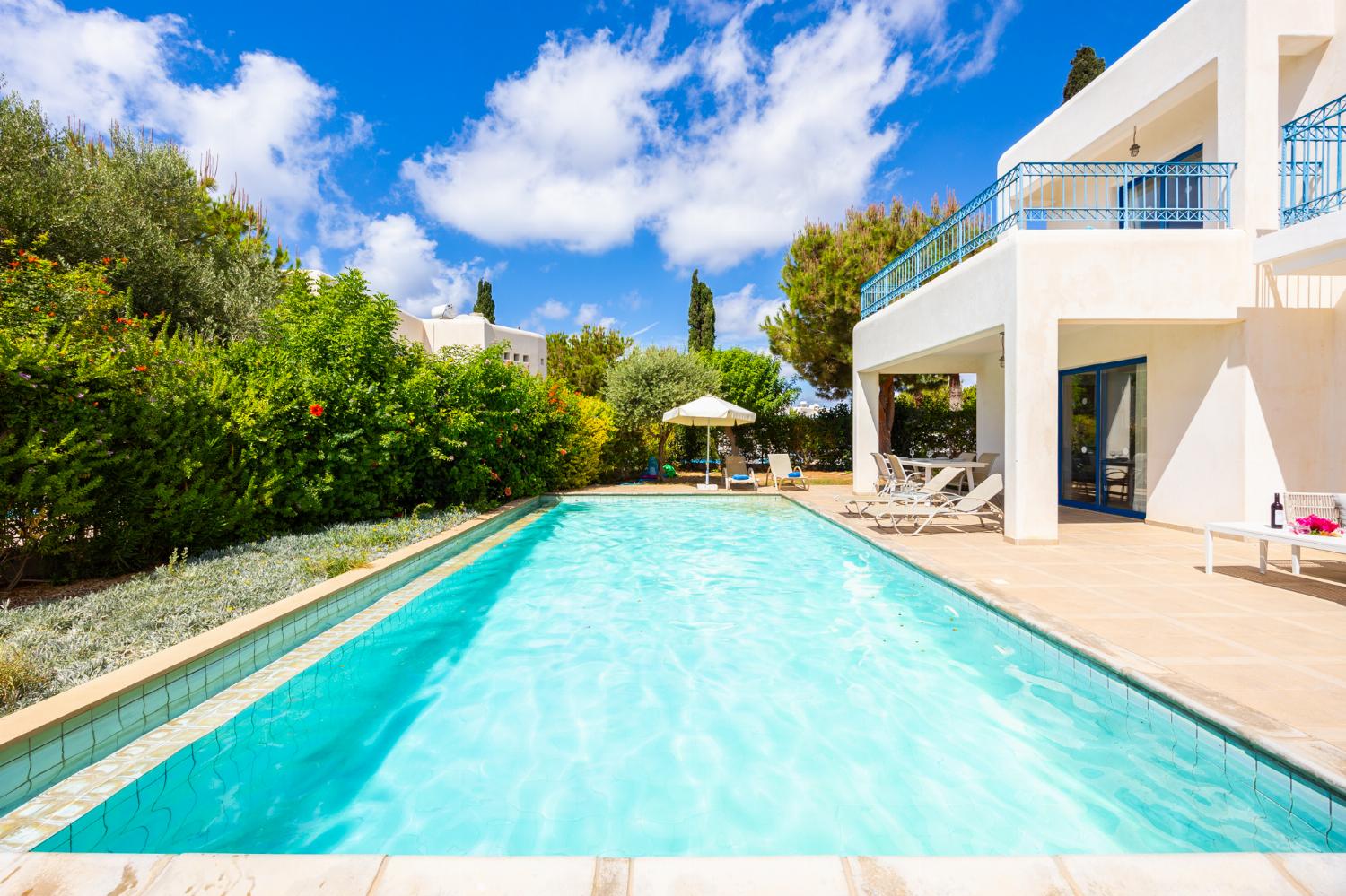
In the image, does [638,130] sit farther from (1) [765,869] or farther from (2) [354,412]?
(1) [765,869]

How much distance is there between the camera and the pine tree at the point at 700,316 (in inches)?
1485

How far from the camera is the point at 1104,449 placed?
11.3 metres

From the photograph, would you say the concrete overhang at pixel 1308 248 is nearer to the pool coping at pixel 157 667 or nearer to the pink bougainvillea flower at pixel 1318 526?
the pink bougainvillea flower at pixel 1318 526

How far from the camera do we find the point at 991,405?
47.0ft

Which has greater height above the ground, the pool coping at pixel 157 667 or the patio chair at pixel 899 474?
the patio chair at pixel 899 474

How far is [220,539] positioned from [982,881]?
8.25m

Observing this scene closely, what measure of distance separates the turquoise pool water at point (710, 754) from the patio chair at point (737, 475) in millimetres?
10695

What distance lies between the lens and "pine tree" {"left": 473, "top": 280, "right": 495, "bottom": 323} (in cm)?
4356

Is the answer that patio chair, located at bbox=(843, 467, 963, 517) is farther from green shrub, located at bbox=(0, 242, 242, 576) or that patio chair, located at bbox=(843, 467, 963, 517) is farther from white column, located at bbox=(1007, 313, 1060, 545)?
green shrub, located at bbox=(0, 242, 242, 576)

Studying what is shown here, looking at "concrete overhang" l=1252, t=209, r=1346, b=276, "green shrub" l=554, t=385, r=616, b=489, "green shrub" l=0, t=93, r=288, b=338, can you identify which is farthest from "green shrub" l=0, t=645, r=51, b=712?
"green shrub" l=554, t=385, r=616, b=489

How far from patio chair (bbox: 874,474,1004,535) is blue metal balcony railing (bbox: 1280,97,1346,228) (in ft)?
16.8

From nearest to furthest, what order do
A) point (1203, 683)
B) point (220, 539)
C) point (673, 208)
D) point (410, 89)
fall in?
point (1203, 683)
point (220, 539)
point (410, 89)
point (673, 208)

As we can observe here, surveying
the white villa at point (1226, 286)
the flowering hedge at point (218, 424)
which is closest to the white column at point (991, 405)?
the white villa at point (1226, 286)

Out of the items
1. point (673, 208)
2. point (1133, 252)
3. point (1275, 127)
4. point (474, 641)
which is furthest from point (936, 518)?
point (673, 208)
